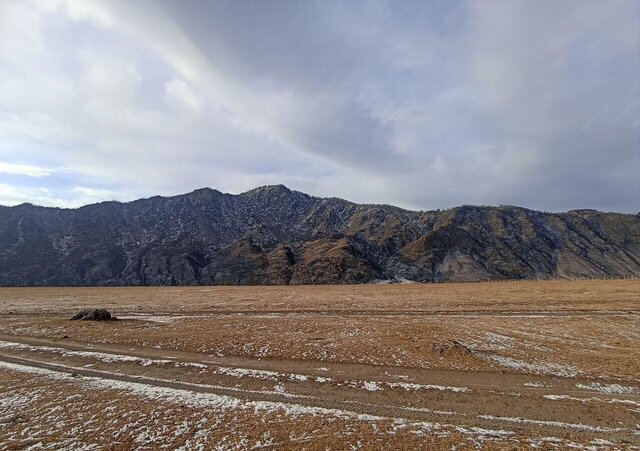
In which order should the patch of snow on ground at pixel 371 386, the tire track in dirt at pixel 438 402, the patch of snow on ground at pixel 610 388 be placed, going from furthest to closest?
the patch of snow on ground at pixel 371 386
the patch of snow on ground at pixel 610 388
the tire track in dirt at pixel 438 402

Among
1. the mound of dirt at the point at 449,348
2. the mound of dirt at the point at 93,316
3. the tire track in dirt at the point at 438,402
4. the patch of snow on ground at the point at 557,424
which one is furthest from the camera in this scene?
the mound of dirt at the point at 93,316

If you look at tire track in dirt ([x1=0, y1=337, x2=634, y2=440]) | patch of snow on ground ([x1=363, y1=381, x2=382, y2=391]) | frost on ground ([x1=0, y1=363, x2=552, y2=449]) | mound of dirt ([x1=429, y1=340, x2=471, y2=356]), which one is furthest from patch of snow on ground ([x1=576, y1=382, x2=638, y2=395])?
patch of snow on ground ([x1=363, y1=381, x2=382, y2=391])

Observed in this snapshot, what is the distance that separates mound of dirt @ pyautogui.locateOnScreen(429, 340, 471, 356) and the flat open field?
5.3 inches

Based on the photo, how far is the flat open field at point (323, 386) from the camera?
11500 millimetres

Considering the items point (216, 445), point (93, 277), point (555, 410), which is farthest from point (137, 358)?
point (93, 277)

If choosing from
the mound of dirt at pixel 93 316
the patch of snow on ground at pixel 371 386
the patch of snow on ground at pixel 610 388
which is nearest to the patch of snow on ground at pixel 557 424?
the patch of snow on ground at pixel 610 388

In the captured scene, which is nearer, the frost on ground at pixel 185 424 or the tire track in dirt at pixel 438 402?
the frost on ground at pixel 185 424

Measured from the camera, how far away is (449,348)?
2084 centimetres

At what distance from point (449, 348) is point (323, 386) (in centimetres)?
935

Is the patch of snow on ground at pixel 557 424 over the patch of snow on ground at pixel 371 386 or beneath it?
over

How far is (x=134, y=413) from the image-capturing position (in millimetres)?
13227

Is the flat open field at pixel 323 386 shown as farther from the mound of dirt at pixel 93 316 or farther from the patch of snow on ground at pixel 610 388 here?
the mound of dirt at pixel 93 316

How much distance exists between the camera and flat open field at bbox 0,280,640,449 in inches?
453

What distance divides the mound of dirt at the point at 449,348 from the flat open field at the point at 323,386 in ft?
0.44
